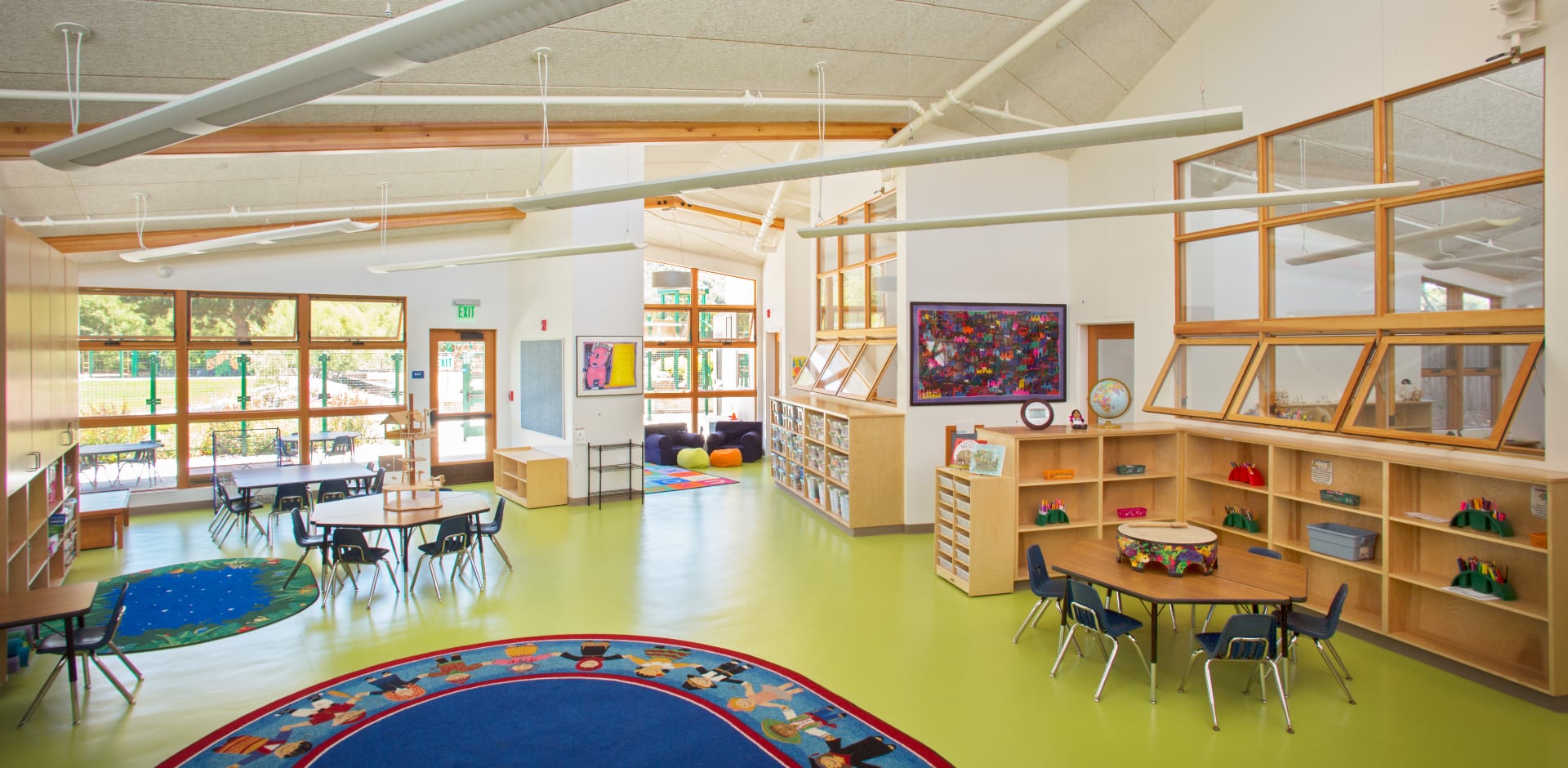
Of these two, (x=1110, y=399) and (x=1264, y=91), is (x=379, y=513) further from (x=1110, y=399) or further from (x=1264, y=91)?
(x=1264, y=91)

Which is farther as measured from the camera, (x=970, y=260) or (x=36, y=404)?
(x=970, y=260)

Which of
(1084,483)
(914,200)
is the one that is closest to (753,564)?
(1084,483)

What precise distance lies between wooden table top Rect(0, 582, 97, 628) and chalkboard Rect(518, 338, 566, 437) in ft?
21.9

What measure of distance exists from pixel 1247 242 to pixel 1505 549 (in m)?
3.24

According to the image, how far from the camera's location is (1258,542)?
7160 mm

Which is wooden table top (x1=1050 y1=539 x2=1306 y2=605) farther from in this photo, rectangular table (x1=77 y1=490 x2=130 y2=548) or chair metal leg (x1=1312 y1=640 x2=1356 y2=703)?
rectangular table (x1=77 y1=490 x2=130 y2=548)

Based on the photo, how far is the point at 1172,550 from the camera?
220 inches

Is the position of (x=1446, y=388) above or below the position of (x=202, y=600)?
above

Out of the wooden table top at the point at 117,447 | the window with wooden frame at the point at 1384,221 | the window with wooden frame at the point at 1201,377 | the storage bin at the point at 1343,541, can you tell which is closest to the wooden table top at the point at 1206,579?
the storage bin at the point at 1343,541

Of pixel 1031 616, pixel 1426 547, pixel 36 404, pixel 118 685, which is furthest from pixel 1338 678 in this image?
pixel 36 404

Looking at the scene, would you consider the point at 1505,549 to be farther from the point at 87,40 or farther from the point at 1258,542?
the point at 87,40

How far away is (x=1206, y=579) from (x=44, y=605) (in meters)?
7.48

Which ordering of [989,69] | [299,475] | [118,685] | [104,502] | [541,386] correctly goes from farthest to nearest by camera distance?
[541,386], [299,475], [104,502], [989,69], [118,685]

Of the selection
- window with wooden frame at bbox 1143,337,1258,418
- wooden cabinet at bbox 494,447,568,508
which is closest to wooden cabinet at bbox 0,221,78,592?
wooden cabinet at bbox 494,447,568,508
